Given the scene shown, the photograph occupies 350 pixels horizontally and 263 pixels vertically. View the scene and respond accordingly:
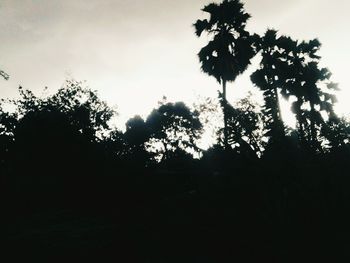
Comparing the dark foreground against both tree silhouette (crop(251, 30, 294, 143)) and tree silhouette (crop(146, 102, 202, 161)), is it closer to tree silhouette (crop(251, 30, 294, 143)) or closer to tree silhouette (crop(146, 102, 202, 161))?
tree silhouette (crop(251, 30, 294, 143))

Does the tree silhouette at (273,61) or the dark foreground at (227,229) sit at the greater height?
the tree silhouette at (273,61)

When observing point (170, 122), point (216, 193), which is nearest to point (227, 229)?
point (216, 193)

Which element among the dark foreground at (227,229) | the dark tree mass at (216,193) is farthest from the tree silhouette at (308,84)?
the dark foreground at (227,229)

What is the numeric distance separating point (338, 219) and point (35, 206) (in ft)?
45.8

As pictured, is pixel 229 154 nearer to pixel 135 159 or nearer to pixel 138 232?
pixel 138 232

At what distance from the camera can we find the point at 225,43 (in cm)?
2061

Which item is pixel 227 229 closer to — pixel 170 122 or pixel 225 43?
pixel 225 43

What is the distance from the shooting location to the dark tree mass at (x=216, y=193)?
6.75 metres

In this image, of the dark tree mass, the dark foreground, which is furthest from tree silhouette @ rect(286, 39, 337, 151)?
the dark foreground

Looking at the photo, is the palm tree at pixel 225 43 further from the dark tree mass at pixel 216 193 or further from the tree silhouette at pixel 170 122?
the tree silhouette at pixel 170 122

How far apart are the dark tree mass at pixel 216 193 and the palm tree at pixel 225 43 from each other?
7cm

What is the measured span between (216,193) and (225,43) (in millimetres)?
14894

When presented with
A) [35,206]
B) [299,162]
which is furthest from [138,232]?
[35,206]

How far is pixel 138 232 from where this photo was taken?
29.1 feet
